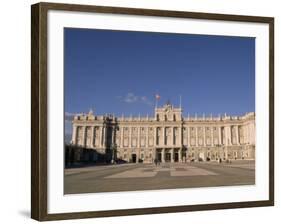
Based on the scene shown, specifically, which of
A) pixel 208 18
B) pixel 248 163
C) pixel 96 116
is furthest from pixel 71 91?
pixel 248 163

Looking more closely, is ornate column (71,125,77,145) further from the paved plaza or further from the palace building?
the paved plaza

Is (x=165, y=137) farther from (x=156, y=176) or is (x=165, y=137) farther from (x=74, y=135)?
(x=74, y=135)

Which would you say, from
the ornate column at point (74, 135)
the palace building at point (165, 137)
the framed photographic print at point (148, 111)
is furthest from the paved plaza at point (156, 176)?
the ornate column at point (74, 135)

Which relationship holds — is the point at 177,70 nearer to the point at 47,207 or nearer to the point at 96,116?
the point at 96,116

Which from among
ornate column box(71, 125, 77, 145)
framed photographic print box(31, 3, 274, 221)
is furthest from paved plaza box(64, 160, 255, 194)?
ornate column box(71, 125, 77, 145)

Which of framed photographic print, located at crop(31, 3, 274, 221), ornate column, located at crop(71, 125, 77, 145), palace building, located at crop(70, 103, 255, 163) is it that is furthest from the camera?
palace building, located at crop(70, 103, 255, 163)

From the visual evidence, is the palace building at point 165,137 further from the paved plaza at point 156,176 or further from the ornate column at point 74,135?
the paved plaza at point 156,176
